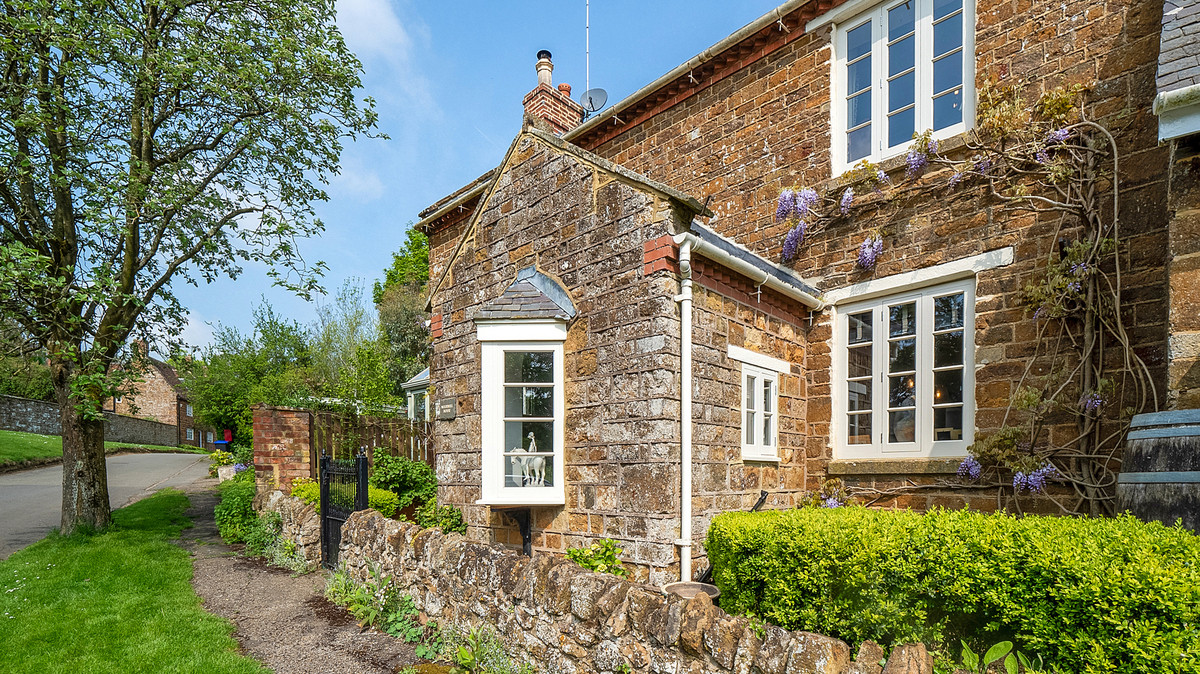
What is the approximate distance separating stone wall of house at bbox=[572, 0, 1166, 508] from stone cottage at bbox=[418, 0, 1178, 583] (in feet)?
0.08

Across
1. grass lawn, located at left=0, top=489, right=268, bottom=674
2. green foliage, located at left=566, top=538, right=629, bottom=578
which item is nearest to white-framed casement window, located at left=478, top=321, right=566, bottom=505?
green foliage, located at left=566, top=538, right=629, bottom=578

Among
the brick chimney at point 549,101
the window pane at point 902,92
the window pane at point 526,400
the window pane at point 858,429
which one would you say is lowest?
the window pane at point 858,429

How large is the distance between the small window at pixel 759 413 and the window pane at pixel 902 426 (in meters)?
1.32

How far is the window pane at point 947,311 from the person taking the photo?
6.66 meters

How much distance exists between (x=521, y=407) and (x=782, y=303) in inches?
137

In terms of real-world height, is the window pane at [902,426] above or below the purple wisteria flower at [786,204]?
below

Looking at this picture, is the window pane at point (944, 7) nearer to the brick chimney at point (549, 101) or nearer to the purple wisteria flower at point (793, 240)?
the purple wisteria flower at point (793, 240)

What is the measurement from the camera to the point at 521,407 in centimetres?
680

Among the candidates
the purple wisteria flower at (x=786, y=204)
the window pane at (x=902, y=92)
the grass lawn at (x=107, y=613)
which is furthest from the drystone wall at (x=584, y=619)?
the window pane at (x=902, y=92)

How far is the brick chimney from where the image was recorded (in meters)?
11.9

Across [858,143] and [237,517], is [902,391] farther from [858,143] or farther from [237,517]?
[237,517]

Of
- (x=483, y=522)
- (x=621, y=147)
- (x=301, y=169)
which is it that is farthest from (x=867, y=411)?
(x=301, y=169)

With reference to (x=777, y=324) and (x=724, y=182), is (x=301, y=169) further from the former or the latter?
(x=777, y=324)

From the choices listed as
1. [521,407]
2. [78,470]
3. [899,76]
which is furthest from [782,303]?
[78,470]
